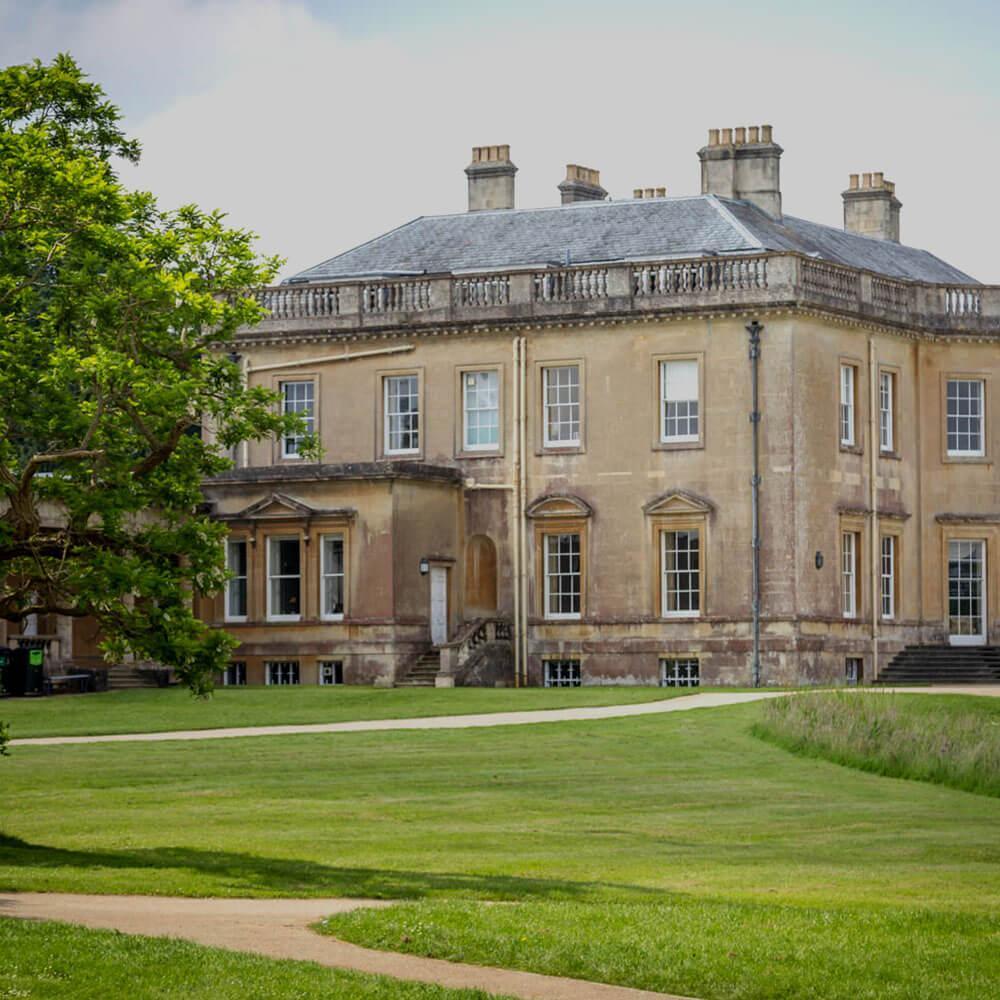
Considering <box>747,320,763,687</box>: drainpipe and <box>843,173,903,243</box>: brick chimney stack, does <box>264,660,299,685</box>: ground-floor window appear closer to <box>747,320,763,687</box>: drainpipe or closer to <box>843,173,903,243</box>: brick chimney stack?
<box>747,320,763,687</box>: drainpipe

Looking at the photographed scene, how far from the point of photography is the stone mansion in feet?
160

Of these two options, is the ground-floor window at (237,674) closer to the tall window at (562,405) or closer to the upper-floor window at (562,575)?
the upper-floor window at (562,575)

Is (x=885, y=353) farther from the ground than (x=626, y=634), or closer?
farther from the ground

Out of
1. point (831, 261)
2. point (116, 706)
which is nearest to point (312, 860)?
point (116, 706)

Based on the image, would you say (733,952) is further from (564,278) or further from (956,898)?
(564,278)

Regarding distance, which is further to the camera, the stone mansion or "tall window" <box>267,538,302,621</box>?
"tall window" <box>267,538,302,621</box>

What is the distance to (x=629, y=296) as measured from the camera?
4966cm

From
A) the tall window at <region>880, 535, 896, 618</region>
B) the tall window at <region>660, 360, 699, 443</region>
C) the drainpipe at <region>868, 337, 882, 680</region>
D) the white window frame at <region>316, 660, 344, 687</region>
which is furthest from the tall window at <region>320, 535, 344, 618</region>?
the tall window at <region>880, 535, 896, 618</region>

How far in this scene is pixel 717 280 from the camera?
49094 mm

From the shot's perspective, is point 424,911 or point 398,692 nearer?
point 424,911

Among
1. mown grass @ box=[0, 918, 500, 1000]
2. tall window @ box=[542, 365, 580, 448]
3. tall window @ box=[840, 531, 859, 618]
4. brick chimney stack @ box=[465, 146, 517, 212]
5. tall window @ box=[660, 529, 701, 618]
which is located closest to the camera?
mown grass @ box=[0, 918, 500, 1000]

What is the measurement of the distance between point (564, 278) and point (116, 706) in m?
15.1

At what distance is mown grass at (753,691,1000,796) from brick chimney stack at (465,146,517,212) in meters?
23.8

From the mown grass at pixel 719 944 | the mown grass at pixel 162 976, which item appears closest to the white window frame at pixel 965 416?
the mown grass at pixel 719 944
